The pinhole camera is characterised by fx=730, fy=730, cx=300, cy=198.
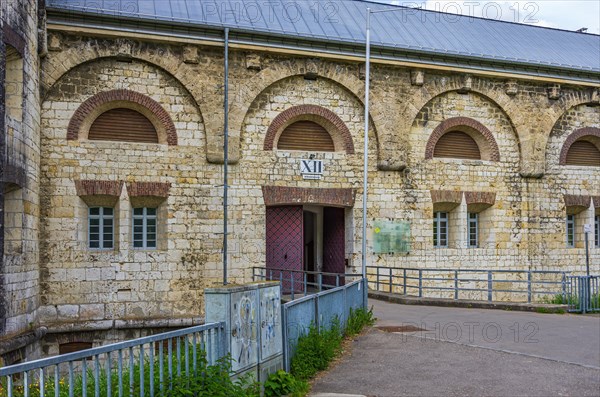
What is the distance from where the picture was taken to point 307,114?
18844 millimetres

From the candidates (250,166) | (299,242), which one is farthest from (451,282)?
(250,166)

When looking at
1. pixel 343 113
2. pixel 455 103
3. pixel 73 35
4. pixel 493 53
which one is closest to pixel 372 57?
pixel 343 113

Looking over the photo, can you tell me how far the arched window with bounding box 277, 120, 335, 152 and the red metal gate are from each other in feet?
6.41

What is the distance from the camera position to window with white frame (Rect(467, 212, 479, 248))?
2106 cm

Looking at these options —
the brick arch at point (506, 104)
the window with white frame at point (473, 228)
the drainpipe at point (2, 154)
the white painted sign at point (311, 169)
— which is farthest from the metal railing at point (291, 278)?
the drainpipe at point (2, 154)

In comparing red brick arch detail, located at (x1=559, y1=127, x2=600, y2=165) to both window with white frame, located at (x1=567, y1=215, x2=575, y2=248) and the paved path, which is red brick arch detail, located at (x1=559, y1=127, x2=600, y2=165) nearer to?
window with white frame, located at (x1=567, y1=215, x2=575, y2=248)

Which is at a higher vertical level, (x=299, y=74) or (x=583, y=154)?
(x=299, y=74)

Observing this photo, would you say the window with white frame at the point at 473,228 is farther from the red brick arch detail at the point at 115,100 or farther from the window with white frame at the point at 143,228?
the window with white frame at the point at 143,228

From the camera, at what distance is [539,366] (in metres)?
9.91

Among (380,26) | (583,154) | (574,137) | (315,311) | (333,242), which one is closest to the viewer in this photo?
(315,311)

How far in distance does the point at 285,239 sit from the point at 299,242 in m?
0.38

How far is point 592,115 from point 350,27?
788cm

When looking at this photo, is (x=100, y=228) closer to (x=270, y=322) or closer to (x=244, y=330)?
(x=270, y=322)

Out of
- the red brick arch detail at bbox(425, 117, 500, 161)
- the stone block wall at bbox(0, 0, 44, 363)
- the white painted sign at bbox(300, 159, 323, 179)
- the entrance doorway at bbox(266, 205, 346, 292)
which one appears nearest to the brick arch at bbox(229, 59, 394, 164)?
the red brick arch detail at bbox(425, 117, 500, 161)
